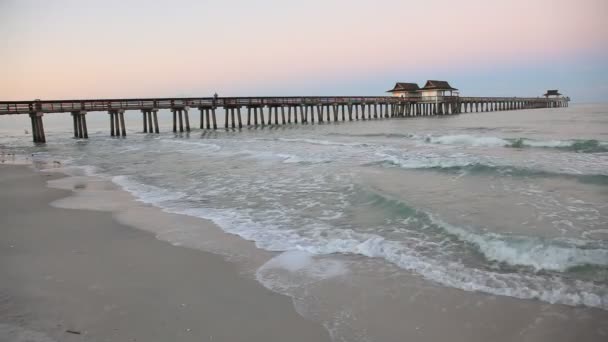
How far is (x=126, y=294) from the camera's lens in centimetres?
454

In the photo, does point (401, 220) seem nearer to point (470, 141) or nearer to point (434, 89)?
point (470, 141)

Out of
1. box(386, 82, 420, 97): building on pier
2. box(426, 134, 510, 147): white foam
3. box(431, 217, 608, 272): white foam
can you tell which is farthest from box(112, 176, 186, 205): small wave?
box(386, 82, 420, 97): building on pier

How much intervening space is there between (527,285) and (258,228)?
13.7 ft

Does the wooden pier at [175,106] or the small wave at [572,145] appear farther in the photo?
the wooden pier at [175,106]

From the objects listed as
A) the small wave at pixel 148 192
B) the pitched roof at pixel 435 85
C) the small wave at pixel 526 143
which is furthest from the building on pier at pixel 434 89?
the small wave at pixel 148 192

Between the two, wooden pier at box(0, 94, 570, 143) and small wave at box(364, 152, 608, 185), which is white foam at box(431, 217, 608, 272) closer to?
small wave at box(364, 152, 608, 185)

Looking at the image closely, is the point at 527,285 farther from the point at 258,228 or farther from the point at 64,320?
the point at 64,320

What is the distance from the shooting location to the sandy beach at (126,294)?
3.74 m

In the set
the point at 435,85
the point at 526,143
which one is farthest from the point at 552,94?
the point at 526,143

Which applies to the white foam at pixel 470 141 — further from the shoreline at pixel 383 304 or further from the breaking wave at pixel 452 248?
the shoreline at pixel 383 304

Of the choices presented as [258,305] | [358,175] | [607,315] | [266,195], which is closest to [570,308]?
[607,315]

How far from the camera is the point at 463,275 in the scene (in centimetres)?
501

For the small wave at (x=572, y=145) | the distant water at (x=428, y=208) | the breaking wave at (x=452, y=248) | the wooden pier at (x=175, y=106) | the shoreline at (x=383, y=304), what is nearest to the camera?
the shoreline at (x=383, y=304)

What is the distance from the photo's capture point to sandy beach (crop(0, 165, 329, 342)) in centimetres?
374
